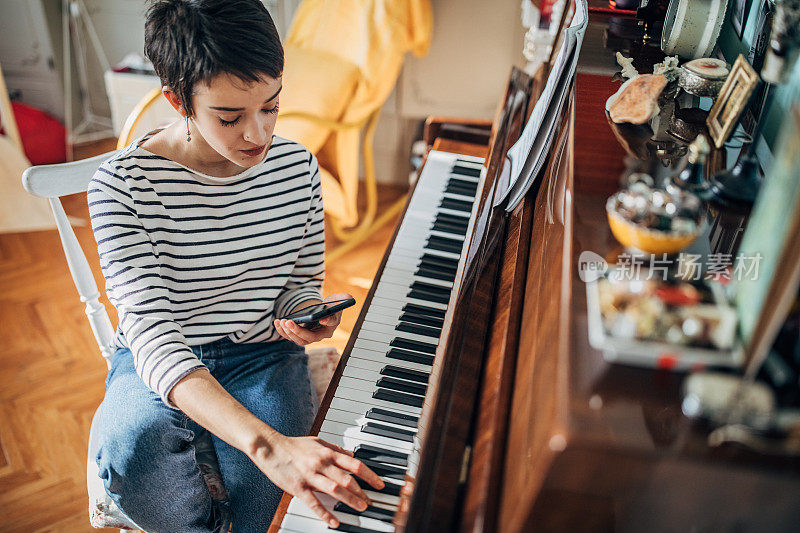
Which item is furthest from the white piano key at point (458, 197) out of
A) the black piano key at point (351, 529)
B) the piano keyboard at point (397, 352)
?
the black piano key at point (351, 529)

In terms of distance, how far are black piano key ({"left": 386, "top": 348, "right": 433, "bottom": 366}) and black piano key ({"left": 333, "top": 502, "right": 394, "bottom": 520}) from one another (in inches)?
14.3

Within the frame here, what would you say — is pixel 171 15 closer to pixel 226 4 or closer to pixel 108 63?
pixel 226 4

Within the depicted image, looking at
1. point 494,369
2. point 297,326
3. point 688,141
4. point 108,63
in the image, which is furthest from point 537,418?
point 108,63

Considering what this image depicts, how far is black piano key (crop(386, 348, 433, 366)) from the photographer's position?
1316mm

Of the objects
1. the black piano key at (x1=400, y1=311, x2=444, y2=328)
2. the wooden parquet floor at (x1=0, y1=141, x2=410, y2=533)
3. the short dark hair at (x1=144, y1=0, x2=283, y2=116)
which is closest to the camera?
the short dark hair at (x1=144, y1=0, x2=283, y2=116)

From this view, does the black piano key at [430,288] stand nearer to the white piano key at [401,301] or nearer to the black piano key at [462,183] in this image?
the white piano key at [401,301]

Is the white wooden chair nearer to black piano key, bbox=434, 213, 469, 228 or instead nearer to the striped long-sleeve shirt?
the striped long-sleeve shirt

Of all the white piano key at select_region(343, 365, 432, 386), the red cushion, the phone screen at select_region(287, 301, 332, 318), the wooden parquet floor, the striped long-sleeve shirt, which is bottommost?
the wooden parquet floor

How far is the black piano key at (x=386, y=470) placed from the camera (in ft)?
3.52

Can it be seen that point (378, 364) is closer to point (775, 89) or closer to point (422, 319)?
point (422, 319)

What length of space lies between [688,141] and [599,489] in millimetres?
633

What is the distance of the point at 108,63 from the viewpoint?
3883mm

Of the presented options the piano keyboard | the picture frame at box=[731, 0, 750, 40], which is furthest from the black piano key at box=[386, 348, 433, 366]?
the picture frame at box=[731, 0, 750, 40]

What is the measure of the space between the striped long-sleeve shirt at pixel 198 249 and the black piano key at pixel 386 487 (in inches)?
15.6
